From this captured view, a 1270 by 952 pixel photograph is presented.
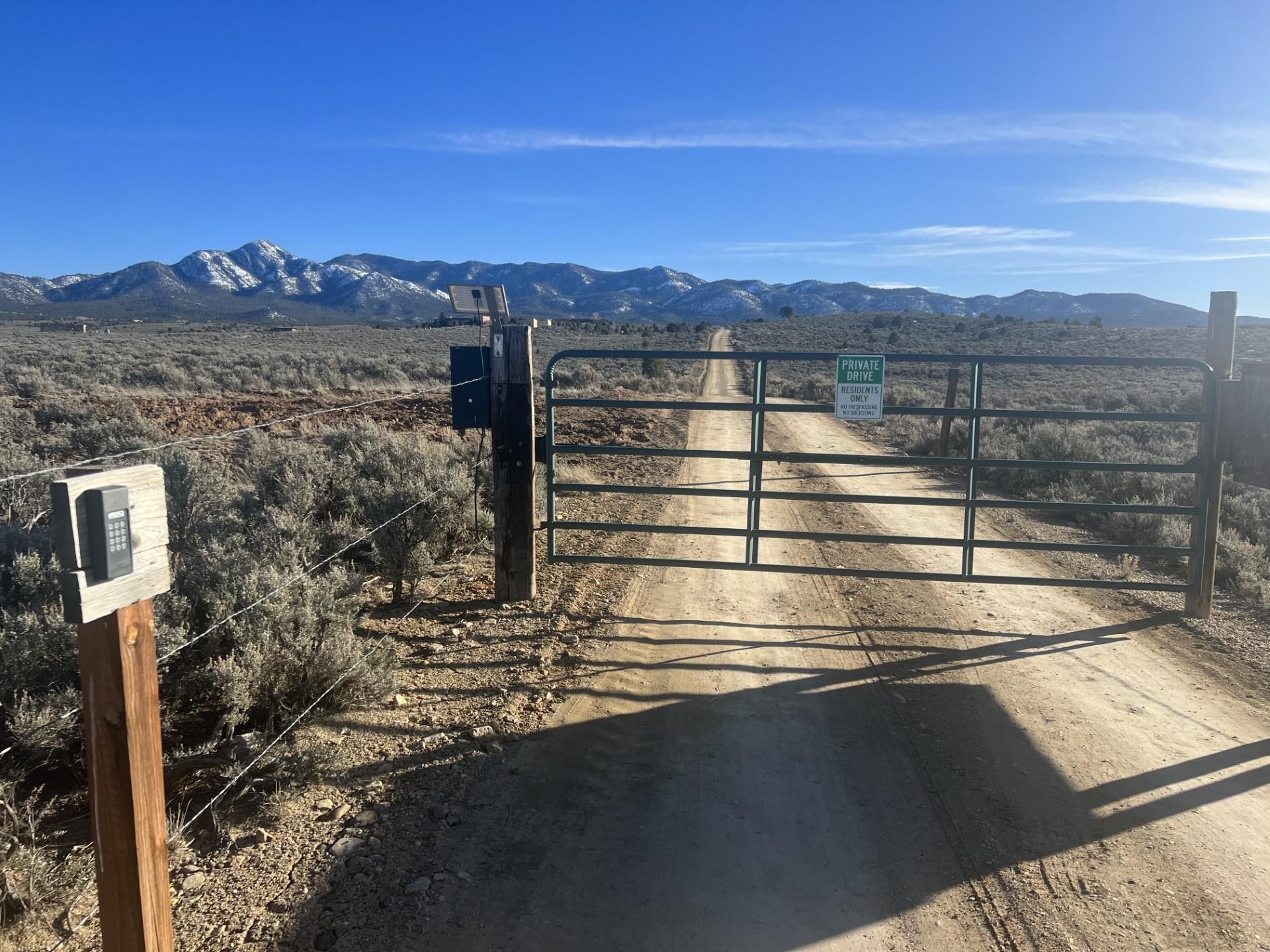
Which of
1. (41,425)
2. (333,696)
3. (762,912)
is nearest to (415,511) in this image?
(333,696)

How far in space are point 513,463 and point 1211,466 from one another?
545cm

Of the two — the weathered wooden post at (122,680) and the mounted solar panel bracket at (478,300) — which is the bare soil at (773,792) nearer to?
the weathered wooden post at (122,680)

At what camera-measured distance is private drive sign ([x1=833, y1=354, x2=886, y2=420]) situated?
672 centimetres

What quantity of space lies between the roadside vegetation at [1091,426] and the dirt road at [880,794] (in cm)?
257

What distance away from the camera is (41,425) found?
51.2ft

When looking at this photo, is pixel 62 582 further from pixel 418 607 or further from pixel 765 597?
pixel 765 597

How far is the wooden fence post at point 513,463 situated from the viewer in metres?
6.69

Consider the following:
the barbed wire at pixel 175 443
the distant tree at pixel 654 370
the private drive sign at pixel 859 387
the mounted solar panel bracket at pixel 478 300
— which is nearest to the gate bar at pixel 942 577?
the private drive sign at pixel 859 387

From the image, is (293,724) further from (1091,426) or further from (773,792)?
(1091,426)

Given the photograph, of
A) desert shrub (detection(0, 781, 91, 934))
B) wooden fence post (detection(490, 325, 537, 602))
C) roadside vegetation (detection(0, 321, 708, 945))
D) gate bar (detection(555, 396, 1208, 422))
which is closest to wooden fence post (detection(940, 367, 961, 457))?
gate bar (detection(555, 396, 1208, 422))

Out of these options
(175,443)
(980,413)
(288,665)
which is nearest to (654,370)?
(980,413)

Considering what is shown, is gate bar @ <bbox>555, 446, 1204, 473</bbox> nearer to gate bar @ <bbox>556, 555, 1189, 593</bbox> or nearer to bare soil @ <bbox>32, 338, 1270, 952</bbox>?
gate bar @ <bbox>556, 555, 1189, 593</bbox>

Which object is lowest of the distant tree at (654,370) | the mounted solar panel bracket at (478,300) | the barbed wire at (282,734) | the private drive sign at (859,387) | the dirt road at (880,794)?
the dirt road at (880,794)

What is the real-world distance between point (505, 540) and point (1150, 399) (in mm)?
23575
